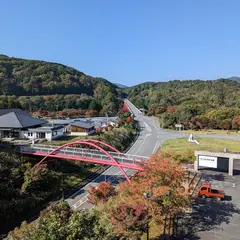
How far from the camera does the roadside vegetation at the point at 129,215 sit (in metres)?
9.59

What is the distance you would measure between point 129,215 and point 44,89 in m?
101

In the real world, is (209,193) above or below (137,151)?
below

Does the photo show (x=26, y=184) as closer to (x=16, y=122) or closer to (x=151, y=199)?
(x=151, y=199)

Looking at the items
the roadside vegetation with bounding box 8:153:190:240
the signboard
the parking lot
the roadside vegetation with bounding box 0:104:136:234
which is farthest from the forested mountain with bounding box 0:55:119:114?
the parking lot

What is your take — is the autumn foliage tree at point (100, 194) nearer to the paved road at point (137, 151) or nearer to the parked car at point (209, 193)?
the paved road at point (137, 151)

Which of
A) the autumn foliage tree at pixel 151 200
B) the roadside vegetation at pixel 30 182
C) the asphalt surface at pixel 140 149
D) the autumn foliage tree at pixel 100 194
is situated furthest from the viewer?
the asphalt surface at pixel 140 149

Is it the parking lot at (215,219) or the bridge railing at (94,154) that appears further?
the bridge railing at (94,154)

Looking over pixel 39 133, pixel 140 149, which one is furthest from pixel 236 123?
pixel 39 133

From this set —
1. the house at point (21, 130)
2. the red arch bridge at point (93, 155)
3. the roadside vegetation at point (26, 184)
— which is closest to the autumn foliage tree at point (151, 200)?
the red arch bridge at point (93, 155)

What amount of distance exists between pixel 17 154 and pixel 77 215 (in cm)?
2287

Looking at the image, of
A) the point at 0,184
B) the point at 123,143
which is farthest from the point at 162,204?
the point at 123,143

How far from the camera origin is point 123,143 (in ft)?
165

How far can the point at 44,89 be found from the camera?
348ft

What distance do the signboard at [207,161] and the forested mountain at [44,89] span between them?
5788 cm
